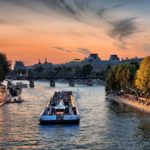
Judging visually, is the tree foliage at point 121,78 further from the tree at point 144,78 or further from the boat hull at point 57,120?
the boat hull at point 57,120

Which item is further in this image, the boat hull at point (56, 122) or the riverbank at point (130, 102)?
the riverbank at point (130, 102)

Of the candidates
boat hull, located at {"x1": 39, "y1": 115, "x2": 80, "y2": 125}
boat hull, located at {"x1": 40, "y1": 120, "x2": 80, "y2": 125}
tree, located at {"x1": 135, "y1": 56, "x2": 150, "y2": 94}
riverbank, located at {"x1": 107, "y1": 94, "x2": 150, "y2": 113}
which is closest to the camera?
boat hull, located at {"x1": 40, "y1": 120, "x2": 80, "y2": 125}

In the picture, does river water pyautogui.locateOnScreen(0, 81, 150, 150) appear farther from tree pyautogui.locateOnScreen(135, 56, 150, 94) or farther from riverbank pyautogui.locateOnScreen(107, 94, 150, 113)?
tree pyautogui.locateOnScreen(135, 56, 150, 94)

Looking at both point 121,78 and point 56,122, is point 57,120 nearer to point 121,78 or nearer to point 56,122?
point 56,122

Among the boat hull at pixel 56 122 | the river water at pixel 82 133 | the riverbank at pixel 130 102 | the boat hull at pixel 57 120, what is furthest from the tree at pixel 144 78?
the boat hull at pixel 56 122

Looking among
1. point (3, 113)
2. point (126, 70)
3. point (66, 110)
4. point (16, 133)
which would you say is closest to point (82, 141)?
point (16, 133)

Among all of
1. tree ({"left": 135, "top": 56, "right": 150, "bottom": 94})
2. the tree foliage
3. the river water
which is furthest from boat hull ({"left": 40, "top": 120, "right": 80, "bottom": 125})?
the tree foliage

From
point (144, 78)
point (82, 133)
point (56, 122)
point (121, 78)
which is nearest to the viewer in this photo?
point (82, 133)

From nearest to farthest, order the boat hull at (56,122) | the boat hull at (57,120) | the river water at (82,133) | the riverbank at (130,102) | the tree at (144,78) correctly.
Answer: the river water at (82,133) < the boat hull at (56,122) < the boat hull at (57,120) < the riverbank at (130,102) < the tree at (144,78)

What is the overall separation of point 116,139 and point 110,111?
36.1m

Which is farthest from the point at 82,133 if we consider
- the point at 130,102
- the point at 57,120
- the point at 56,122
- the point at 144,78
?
the point at 144,78

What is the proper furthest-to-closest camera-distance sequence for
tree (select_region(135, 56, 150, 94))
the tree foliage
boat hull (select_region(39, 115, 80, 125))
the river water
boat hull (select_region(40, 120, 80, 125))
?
the tree foliage < tree (select_region(135, 56, 150, 94)) < boat hull (select_region(39, 115, 80, 125)) < boat hull (select_region(40, 120, 80, 125)) < the river water

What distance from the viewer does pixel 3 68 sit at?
158 metres

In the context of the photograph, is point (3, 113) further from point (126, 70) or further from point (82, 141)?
point (126, 70)
